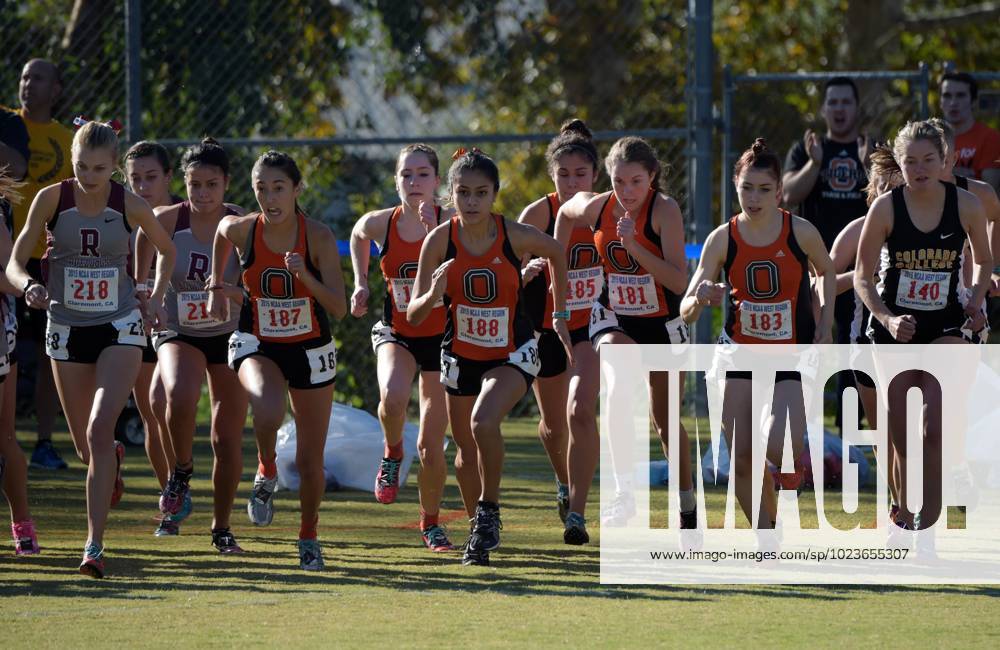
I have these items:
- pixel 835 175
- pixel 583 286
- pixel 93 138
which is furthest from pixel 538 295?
pixel 835 175

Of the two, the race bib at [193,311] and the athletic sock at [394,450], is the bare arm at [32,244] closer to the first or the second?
the race bib at [193,311]

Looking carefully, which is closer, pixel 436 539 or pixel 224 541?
pixel 224 541

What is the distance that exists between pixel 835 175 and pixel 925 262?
3740 millimetres

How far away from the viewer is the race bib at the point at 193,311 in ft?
26.2

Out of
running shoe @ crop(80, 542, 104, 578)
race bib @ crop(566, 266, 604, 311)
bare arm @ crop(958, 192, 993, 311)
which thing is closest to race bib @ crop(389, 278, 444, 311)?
race bib @ crop(566, 266, 604, 311)

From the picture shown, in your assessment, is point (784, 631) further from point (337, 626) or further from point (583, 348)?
point (583, 348)

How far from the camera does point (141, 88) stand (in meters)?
13.6

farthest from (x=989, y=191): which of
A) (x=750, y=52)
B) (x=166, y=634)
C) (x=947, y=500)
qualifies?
(x=750, y=52)

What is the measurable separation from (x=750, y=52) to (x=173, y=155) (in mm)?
14943

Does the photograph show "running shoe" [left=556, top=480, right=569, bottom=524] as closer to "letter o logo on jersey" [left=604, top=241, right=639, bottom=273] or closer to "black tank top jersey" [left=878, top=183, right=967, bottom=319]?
"letter o logo on jersey" [left=604, top=241, right=639, bottom=273]

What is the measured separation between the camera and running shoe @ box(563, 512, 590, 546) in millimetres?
7629

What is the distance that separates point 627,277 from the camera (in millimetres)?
7926

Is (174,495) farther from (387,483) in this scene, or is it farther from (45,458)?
(45,458)

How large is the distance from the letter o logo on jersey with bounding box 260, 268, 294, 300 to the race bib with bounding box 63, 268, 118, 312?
26.4 inches
